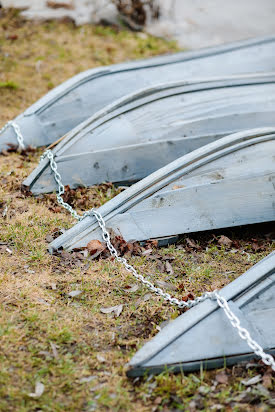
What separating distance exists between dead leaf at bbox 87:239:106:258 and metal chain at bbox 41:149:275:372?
0.15 ft

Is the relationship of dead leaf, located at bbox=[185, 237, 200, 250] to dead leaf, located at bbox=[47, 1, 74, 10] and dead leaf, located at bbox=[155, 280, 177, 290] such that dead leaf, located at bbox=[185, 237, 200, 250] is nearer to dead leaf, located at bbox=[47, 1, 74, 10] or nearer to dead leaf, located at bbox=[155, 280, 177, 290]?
dead leaf, located at bbox=[155, 280, 177, 290]

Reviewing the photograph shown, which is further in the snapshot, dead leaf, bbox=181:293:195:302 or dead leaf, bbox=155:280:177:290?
dead leaf, bbox=155:280:177:290

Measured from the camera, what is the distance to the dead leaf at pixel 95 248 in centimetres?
334

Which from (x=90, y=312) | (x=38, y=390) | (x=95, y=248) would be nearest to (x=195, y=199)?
(x=95, y=248)

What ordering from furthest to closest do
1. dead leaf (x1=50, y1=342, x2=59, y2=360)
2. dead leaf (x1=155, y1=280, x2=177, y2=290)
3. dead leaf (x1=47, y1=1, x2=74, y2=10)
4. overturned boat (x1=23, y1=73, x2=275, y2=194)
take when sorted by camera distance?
1. dead leaf (x1=47, y1=1, x2=74, y2=10)
2. overturned boat (x1=23, y1=73, x2=275, y2=194)
3. dead leaf (x1=155, y1=280, x2=177, y2=290)
4. dead leaf (x1=50, y1=342, x2=59, y2=360)

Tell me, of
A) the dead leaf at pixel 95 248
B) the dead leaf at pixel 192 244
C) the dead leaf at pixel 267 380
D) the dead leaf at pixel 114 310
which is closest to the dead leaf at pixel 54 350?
the dead leaf at pixel 114 310

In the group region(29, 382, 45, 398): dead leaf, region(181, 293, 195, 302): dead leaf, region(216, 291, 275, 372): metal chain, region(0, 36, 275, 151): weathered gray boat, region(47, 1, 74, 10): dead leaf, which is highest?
region(47, 1, 74, 10): dead leaf

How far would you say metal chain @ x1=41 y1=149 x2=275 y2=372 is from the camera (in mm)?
2492

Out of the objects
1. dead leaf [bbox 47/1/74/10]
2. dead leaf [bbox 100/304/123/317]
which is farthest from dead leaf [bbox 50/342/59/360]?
dead leaf [bbox 47/1/74/10]

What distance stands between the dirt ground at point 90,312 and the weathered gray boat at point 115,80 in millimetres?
277

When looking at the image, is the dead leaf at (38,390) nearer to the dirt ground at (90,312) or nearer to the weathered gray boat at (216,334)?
the dirt ground at (90,312)

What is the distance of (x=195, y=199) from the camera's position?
11.6 ft

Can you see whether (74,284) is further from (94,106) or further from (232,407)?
(94,106)

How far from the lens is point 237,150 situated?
3789 mm
